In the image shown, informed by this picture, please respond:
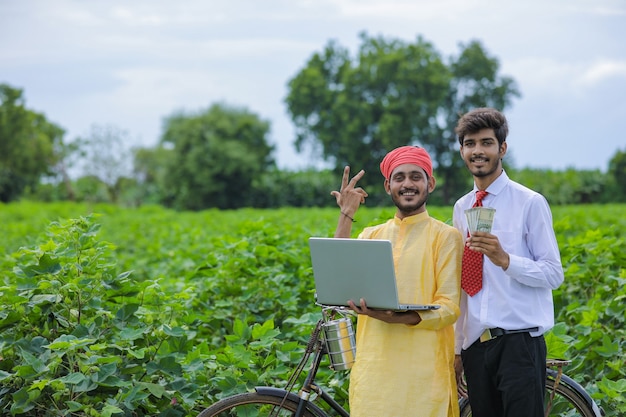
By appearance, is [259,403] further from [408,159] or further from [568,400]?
[568,400]

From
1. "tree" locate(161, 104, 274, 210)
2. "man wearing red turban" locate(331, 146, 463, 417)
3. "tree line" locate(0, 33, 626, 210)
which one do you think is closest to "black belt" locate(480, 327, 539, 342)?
"man wearing red turban" locate(331, 146, 463, 417)

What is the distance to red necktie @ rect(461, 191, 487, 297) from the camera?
10.6 ft

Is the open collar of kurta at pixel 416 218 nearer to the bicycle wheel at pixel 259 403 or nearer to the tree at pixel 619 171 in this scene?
the bicycle wheel at pixel 259 403

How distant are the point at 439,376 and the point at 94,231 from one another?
2.20 meters

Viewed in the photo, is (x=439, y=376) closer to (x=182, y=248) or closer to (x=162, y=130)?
(x=182, y=248)

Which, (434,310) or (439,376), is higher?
(434,310)

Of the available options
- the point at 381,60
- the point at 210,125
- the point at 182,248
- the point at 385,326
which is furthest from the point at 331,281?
the point at 210,125

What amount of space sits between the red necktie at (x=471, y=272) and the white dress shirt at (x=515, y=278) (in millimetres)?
33

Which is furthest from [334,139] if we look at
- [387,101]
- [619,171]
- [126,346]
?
[126,346]

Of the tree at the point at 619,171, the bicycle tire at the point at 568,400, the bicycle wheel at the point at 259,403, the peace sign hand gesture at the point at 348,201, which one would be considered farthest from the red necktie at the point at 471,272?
the tree at the point at 619,171

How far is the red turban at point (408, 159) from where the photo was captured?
3.20m

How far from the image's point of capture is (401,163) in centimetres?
320

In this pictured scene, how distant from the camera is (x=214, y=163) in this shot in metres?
57.2

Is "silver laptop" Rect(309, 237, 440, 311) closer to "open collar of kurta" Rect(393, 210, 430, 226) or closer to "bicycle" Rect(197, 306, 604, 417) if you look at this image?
"bicycle" Rect(197, 306, 604, 417)
